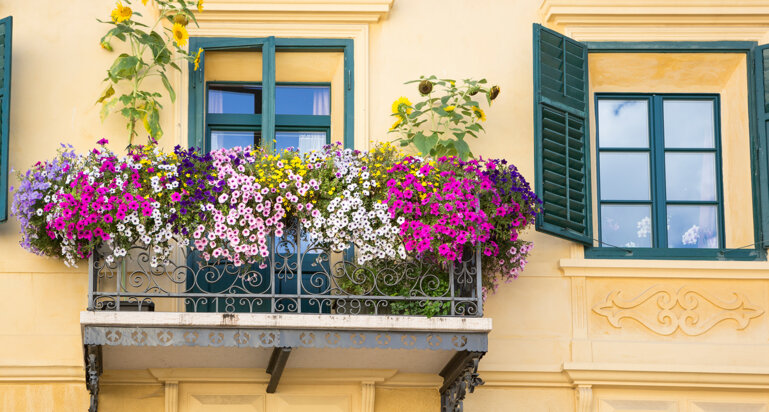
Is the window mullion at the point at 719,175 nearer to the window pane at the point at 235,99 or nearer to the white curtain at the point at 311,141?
the white curtain at the point at 311,141

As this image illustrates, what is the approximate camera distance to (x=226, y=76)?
10.4 meters

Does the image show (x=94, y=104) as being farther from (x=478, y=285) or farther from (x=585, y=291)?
(x=585, y=291)

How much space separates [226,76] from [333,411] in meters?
2.77

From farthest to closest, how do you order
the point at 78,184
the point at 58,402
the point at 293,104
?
1. the point at 293,104
2. the point at 58,402
3. the point at 78,184

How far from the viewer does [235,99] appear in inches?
409

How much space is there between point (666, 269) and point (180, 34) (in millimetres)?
3931

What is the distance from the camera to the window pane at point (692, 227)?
33.6 ft

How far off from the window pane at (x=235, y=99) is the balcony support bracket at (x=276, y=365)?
82.1 inches

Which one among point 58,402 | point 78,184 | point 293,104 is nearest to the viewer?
point 78,184

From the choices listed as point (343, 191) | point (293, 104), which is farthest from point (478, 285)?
point (293, 104)

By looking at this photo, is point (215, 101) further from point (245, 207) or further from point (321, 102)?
point (245, 207)

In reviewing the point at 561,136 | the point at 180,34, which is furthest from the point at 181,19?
the point at 561,136

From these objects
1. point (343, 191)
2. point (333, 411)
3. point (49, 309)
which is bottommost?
point (333, 411)

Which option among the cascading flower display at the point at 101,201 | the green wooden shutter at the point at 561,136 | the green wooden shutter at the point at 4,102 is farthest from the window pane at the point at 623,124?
the green wooden shutter at the point at 4,102
